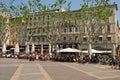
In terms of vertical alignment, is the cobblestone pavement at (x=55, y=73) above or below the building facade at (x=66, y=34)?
below

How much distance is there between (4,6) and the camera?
51.7m

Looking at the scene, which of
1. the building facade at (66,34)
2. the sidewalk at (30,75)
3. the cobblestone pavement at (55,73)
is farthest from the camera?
the building facade at (66,34)

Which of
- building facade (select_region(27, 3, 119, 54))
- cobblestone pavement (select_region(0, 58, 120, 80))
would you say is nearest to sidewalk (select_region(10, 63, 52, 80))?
cobblestone pavement (select_region(0, 58, 120, 80))

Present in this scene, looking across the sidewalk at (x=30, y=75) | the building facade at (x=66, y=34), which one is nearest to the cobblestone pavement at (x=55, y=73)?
the sidewalk at (x=30, y=75)

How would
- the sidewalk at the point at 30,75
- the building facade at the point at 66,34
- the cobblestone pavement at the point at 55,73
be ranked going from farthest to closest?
the building facade at the point at 66,34
the cobblestone pavement at the point at 55,73
the sidewalk at the point at 30,75

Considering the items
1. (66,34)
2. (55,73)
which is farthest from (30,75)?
(66,34)

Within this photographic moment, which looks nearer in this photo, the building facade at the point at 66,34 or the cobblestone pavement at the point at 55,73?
the cobblestone pavement at the point at 55,73

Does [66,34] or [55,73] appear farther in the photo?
[66,34]

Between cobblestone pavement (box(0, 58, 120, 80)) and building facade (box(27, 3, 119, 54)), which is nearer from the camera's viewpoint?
cobblestone pavement (box(0, 58, 120, 80))

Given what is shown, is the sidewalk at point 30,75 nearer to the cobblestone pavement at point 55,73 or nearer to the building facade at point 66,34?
the cobblestone pavement at point 55,73

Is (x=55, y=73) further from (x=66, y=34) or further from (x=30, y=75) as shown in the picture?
(x=66, y=34)

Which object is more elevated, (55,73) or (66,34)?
(66,34)

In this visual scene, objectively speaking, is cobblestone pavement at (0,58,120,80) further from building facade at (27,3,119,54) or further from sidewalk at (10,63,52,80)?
building facade at (27,3,119,54)

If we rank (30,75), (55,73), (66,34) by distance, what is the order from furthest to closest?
(66,34), (55,73), (30,75)
